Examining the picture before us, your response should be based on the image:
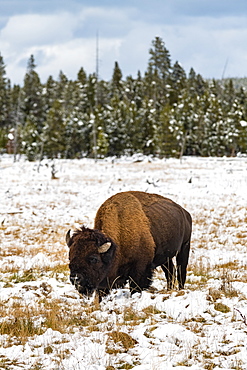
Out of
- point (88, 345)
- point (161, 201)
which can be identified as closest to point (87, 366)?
point (88, 345)

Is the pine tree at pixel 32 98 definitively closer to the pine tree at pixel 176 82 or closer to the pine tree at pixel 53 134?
the pine tree at pixel 53 134

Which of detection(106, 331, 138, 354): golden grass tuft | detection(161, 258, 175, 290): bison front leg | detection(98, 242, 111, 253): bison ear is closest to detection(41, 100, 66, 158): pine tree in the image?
detection(161, 258, 175, 290): bison front leg

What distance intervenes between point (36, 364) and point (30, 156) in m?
60.6

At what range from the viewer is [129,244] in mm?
5773

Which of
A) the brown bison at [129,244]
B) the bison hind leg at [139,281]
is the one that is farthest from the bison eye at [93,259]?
the bison hind leg at [139,281]

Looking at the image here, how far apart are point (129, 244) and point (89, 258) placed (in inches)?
37.2

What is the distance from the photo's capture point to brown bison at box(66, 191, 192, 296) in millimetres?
5023

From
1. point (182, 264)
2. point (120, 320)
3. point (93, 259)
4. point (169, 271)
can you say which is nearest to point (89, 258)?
point (93, 259)

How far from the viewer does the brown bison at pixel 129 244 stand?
5.02 m

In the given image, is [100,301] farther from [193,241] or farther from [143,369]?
[193,241]

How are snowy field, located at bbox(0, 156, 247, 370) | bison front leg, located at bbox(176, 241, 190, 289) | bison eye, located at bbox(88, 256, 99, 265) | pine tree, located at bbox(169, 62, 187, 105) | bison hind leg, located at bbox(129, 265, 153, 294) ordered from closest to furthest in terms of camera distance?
snowy field, located at bbox(0, 156, 247, 370), bison eye, located at bbox(88, 256, 99, 265), bison hind leg, located at bbox(129, 265, 153, 294), bison front leg, located at bbox(176, 241, 190, 289), pine tree, located at bbox(169, 62, 187, 105)

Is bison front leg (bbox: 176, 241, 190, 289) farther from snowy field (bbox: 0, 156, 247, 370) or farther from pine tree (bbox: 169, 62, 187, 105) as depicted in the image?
pine tree (bbox: 169, 62, 187, 105)

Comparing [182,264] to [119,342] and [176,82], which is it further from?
[176,82]

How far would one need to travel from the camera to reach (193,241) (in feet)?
39.4
